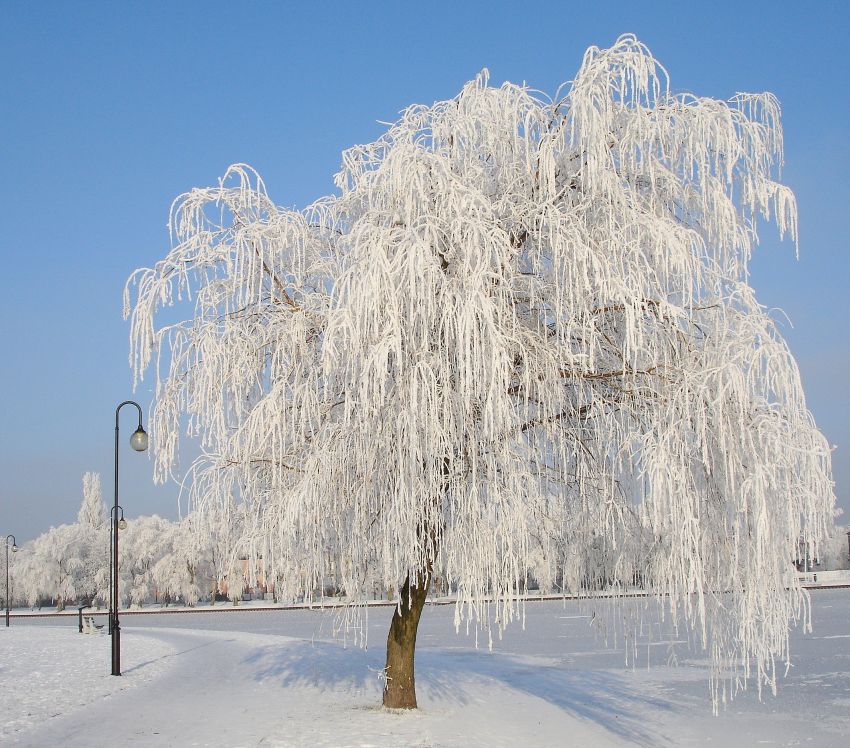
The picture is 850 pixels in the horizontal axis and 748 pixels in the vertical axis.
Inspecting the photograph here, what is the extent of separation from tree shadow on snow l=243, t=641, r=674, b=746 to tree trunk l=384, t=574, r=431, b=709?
87cm

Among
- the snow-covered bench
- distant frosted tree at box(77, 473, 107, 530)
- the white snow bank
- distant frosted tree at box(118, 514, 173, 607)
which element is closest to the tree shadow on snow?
the white snow bank

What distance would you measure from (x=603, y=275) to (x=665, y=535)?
2.62 metres

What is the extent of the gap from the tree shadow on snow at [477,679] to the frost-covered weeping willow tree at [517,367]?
243cm

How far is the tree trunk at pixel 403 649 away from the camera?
11.0 metres

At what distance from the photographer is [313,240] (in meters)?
10.6

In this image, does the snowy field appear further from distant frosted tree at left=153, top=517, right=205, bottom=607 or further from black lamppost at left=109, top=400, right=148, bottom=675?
distant frosted tree at left=153, top=517, right=205, bottom=607

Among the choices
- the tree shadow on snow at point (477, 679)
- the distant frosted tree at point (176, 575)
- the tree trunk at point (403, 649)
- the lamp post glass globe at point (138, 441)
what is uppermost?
the lamp post glass globe at point (138, 441)

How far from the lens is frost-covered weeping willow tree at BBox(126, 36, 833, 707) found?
8516 millimetres

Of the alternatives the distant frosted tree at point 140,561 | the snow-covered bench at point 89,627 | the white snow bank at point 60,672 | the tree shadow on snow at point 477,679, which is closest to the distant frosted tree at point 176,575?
the distant frosted tree at point 140,561

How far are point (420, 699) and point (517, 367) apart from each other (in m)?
5.57

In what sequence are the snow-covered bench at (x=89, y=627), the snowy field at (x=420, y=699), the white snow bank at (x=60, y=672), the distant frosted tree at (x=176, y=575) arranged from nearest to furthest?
the snowy field at (x=420, y=699), the white snow bank at (x=60, y=672), the snow-covered bench at (x=89, y=627), the distant frosted tree at (x=176, y=575)

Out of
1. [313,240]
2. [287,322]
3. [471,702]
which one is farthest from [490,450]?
[471,702]

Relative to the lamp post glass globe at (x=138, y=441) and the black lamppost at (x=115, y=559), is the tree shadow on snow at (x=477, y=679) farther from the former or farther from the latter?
the lamp post glass globe at (x=138, y=441)

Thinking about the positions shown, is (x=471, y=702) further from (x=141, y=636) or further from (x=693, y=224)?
(x=141, y=636)
